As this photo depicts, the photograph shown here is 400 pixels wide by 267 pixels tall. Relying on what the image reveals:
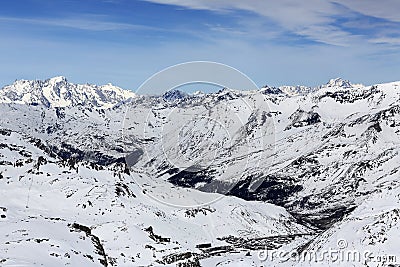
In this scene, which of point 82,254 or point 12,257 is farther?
point 82,254

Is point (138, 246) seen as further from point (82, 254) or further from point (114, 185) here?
point (114, 185)

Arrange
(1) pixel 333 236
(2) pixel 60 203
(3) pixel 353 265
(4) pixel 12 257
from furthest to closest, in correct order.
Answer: (2) pixel 60 203 < (1) pixel 333 236 < (3) pixel 353 265 < (4) pixel 12 257

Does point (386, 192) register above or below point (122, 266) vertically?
above

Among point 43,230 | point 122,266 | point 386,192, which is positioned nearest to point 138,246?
point 122,266

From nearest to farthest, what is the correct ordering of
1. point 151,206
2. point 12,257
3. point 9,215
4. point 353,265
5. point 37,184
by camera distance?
point 12,257 < point 353,265 < point 9,215 < point 37,184 < point 151,206

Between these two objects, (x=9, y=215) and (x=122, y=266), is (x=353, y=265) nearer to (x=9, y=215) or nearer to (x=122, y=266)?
(x=122, y=266)

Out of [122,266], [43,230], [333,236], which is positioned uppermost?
[333,236]

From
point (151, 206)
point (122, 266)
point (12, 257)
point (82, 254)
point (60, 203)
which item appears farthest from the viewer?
point (151, 206)

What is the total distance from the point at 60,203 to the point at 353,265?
97.9 m

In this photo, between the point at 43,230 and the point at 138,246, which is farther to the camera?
the point at 138,246

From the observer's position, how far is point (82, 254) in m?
66.9

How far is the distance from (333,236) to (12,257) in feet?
148

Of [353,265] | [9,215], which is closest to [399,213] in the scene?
[353,265]

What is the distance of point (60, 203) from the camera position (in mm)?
141375
